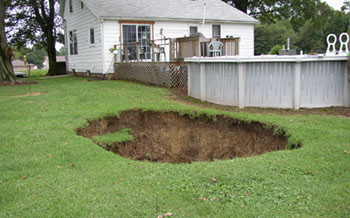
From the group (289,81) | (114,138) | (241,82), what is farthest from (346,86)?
(114,138)

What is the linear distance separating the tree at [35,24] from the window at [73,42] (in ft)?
12.9

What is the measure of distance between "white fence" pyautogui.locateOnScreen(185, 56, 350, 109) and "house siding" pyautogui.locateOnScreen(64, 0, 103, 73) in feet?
36.5

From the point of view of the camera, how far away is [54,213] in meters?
3.54

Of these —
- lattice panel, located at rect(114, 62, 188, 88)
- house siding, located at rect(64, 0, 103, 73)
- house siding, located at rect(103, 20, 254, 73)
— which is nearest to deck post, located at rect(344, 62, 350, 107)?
lattice panel, located at rect(114, 62, 188, 88)

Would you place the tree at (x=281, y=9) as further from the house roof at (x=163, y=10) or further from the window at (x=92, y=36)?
the window at (x=92, y=36)

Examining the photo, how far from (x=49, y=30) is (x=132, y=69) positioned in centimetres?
1520

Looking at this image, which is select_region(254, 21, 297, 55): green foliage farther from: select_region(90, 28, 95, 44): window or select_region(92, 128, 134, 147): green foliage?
select_region(92, 128, 134, 147): green foliage

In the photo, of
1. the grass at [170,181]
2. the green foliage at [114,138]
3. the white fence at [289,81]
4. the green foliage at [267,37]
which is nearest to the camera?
the grass at [170,181]

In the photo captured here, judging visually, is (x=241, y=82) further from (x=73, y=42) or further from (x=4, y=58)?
(x=73, y=42)

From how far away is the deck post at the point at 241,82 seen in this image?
859 centimetres

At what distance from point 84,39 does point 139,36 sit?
13.0 ft

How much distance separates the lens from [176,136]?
8.42 meters

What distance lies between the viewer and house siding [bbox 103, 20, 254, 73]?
17.8 meters

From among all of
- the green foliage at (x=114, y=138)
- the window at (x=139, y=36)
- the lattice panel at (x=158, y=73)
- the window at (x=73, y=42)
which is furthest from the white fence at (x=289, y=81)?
the window at (x=73, y=42)
